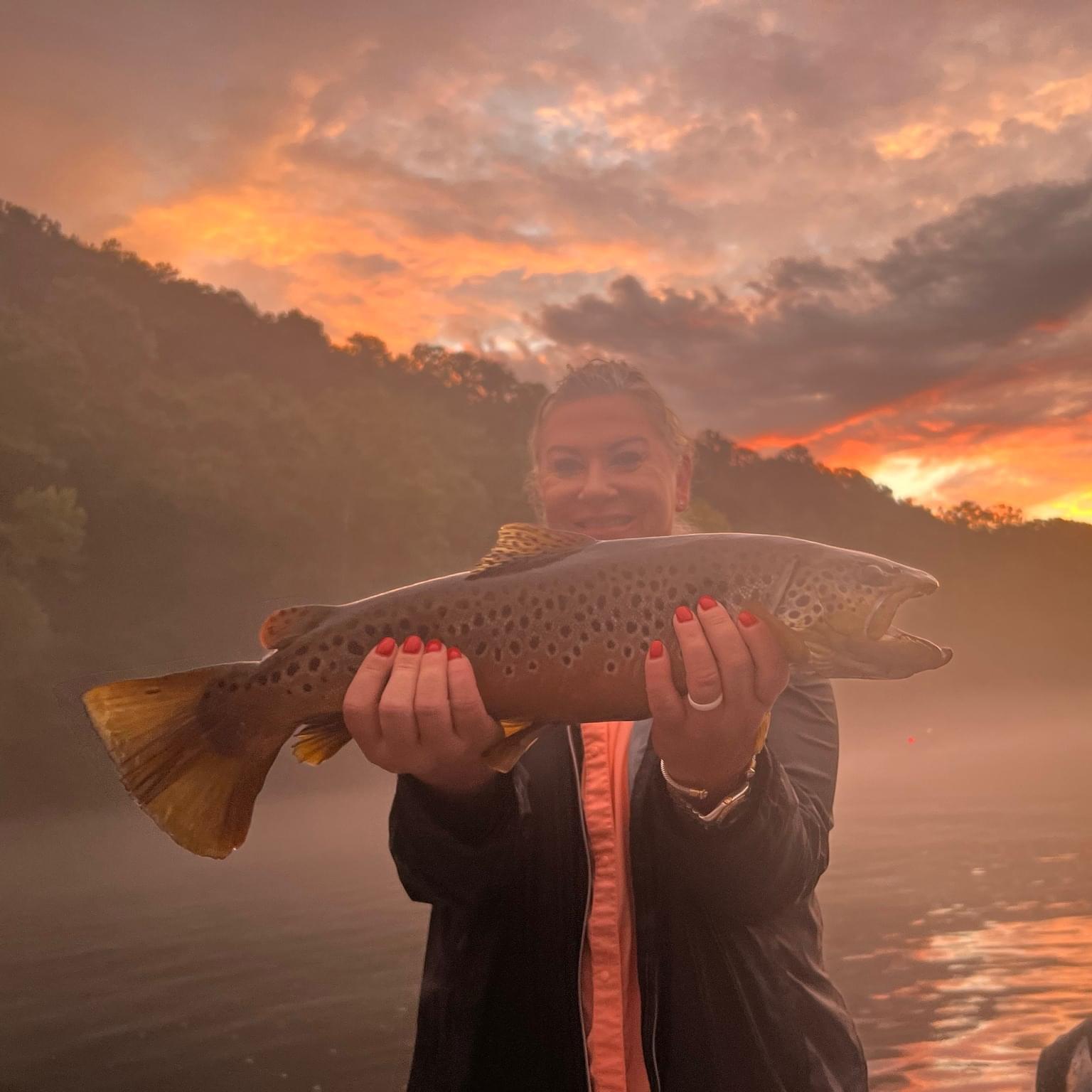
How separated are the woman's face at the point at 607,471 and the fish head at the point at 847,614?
1.32 m

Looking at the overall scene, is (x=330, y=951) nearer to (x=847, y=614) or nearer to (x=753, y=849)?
(x=753, y=849)

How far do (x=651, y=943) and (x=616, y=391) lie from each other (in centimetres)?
248

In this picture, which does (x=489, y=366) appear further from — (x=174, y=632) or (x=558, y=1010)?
(x=558, y=1010)

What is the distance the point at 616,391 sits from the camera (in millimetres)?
4984

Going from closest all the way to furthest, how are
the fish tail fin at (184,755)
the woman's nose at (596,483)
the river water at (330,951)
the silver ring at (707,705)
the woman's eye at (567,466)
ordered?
the silver ring at (707,705)
the fish tail fin at (184,755)
the woman's nose at (596,483)
the woman's eye at (567,466)
the river water at (330,951)

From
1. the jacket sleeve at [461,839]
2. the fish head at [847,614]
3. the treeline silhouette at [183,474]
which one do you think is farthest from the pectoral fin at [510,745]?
the treeline silhouette at [183,474]

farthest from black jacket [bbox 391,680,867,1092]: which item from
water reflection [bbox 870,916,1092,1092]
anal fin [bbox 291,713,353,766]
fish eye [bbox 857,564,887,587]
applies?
water reflection [bbox 870,916,1092,1092]

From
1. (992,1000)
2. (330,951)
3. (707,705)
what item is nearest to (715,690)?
(707,705)

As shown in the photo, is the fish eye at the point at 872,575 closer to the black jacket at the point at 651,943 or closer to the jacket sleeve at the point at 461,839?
the black jacket at the point at 651,943

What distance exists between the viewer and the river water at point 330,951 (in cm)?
1104

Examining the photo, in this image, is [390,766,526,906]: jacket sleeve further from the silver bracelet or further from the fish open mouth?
the fish open mouth

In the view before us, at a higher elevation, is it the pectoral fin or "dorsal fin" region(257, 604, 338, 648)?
"dorsal fin" region(257, 604, 338, 648)

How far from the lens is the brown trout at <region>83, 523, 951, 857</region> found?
3.38m

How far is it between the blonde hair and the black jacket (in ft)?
6.10
